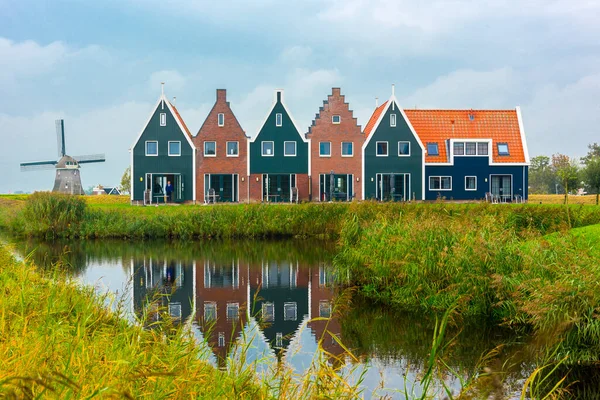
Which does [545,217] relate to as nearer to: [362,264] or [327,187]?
[362,264]

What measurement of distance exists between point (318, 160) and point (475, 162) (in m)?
10.8

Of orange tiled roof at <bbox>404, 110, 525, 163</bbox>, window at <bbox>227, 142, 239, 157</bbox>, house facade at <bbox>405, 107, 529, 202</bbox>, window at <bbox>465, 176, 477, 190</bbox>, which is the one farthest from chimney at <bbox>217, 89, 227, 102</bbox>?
window at <bbox>465, 176, 477, 190</bbox>

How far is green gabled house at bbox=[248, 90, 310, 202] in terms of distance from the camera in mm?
39406

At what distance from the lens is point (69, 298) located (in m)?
7.66

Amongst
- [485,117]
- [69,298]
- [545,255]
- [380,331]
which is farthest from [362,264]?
[485,117]

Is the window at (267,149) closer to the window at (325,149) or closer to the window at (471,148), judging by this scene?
the window at (325,149)

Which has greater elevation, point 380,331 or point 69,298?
point 69,298

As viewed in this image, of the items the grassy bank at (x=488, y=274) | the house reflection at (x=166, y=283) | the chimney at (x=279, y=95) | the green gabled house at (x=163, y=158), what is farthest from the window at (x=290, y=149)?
the grassy bank at (x=488, y=274)

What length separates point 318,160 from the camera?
3997cm

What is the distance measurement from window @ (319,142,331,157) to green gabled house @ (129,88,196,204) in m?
8.65

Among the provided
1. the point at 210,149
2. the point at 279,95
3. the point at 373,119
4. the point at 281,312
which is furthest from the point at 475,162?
the point at 281,312

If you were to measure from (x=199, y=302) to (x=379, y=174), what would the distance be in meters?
29.1

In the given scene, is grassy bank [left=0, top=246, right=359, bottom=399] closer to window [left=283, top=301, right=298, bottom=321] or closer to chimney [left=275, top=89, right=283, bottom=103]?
window [left=283, top=301, right=298, bottom=321]

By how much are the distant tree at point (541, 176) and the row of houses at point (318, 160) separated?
3801cm
